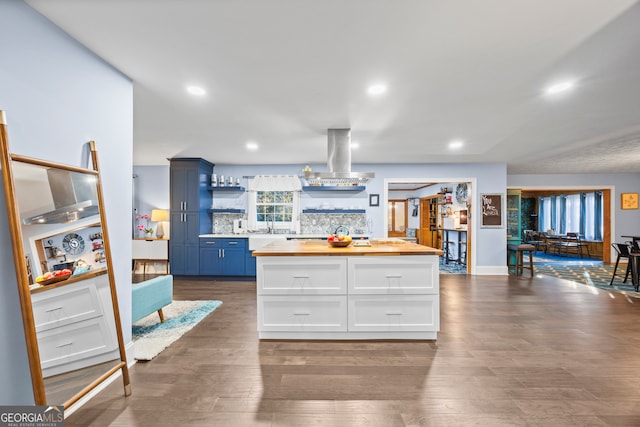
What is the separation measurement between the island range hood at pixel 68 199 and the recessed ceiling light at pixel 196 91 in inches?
50.4

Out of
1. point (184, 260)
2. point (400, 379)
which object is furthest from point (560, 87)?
point (184, 260)

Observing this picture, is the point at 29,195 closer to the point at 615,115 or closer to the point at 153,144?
the point at 153,144

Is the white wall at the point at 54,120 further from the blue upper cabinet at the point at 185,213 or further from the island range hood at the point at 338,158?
the blue upper cabinet at the point at 185,213

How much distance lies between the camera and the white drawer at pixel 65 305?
62.4 inches

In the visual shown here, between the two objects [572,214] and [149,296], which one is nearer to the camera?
[149,296]

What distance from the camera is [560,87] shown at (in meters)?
2.78

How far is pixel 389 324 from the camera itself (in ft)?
9.88

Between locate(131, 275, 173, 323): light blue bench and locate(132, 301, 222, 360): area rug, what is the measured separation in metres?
0.19

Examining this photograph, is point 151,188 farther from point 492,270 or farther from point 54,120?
point 492,270

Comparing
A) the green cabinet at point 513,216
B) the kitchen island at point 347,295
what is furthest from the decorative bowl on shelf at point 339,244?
the green cabinet at point 513,216

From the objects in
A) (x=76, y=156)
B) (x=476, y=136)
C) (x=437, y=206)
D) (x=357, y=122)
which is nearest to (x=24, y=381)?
(x=76, y=156)

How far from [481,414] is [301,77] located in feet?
9.37

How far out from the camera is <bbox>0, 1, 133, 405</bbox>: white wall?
1561 mm

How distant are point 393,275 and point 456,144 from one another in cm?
307
